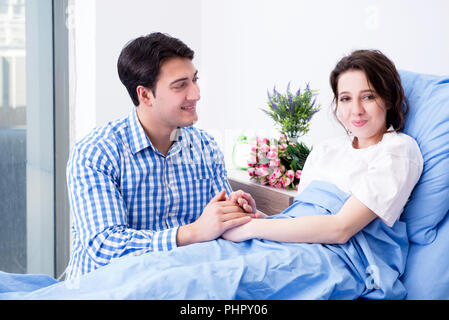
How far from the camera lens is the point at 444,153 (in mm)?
1184

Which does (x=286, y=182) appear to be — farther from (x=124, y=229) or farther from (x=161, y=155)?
(x=124, y=229)

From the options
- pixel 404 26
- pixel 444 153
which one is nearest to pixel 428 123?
pixel 444 153

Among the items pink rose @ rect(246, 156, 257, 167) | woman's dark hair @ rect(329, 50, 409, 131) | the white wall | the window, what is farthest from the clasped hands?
the window

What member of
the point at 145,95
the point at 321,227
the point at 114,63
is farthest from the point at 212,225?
the point at 114,63

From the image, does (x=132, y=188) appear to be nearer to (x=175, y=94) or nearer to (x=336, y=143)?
(x=175, y=94)

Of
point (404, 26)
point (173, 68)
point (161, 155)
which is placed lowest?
point (161, 155)

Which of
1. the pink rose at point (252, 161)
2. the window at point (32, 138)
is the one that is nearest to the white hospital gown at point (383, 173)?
the pink rose at point (252, 161)

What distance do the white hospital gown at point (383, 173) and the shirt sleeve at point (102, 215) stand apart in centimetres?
53

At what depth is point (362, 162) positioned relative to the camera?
1.25 metres

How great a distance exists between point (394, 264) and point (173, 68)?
940 millimetres

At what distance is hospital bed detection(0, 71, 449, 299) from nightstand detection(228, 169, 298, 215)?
69cm

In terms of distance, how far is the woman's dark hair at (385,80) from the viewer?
1288 millimetres

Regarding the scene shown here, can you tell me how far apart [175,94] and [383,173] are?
0.74 metres

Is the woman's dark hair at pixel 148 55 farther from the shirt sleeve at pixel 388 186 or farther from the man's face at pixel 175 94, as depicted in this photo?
the shirt sleeve at pixel 388 186
